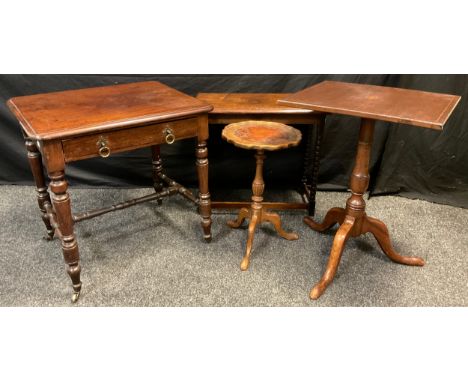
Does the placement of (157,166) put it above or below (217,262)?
above

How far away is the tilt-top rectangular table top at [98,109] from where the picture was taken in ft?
A: 5.89

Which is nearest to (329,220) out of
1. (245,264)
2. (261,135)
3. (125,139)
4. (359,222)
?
(359,222)

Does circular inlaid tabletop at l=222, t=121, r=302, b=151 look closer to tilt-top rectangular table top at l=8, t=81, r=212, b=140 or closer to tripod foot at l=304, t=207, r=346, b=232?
tilt-top rectangular table top at l=8, t=81, r=212, b=140

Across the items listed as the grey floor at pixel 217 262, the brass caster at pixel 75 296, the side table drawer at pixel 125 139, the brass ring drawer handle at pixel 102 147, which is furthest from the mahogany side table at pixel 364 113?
the brass caster at pixel 75 296

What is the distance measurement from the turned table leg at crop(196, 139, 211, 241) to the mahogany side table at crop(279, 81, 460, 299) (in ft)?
1.76

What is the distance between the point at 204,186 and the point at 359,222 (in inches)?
35.5

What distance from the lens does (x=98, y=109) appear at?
2.01 m

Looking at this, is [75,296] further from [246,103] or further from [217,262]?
[246,103]

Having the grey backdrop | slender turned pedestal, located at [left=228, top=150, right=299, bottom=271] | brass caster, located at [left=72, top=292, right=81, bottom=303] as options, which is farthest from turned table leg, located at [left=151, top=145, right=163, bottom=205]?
brass caster, located at [left=72, top=292, right=81, bottom=303]

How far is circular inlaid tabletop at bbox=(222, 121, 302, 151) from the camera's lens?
2100 mm

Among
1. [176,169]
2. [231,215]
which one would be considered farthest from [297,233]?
[176,169]

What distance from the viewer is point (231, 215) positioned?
2863mm

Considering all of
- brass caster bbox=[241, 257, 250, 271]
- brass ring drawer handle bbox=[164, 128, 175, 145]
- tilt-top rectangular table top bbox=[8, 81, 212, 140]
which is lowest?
brass caster bbox=[241, 257, 250, 271]

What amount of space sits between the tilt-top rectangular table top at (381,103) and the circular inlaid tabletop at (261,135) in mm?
236
